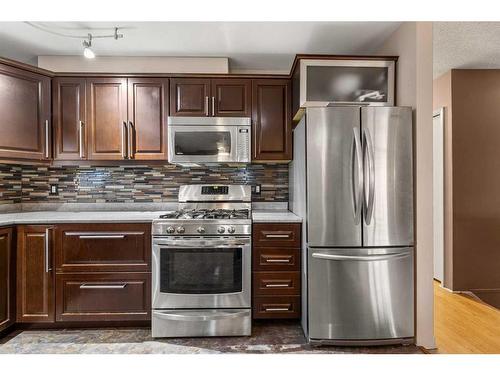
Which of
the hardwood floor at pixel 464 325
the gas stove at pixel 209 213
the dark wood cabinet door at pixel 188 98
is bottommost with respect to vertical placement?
the hardwood floor at pixel 464 325

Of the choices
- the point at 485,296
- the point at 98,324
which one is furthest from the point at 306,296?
the point at 485,296

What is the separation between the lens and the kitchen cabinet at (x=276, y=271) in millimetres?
2371

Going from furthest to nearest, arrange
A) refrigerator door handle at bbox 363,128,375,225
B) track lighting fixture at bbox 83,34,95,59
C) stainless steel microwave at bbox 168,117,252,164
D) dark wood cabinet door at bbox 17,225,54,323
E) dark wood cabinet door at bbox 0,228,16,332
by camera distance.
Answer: stainless steel microwave at bbox 168,117,252,164 → track lighting fixture at bbox 83,34,95,59 → dark wood cabinet door at bbox 17,225,54,323 → dark wood cabinet door at bbox 0,228,16,332 → refrigerator door handle at bbox 363,128,375,225

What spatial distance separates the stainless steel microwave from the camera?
2615 millimetres

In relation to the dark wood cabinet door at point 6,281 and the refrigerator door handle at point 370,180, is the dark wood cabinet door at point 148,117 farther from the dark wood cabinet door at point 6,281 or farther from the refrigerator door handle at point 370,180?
the refrigerator door handle at point 370,180

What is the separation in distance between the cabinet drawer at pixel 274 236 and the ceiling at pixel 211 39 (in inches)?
61.6

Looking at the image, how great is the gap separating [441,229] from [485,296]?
81 cm

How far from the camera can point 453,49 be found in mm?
2807

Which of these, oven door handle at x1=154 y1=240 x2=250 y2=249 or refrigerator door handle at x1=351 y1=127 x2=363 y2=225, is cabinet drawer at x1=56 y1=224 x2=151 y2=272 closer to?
oven door handle at x1=154 y1=240 x2=250 y2=249

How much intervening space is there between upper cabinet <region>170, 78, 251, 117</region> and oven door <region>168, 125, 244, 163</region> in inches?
7.1

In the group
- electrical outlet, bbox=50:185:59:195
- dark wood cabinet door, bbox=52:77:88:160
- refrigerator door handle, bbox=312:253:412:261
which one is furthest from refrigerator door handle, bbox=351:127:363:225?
electrical outlet, bbox=50:185:59:195

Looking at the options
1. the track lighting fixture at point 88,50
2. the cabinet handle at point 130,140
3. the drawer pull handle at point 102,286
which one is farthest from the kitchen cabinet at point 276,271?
the track lighting fixture at point 88,50

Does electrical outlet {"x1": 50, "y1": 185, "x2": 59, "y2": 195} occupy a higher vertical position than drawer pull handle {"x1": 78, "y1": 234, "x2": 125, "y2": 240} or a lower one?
higher

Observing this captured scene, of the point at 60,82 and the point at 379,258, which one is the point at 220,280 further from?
the point at 60,82
